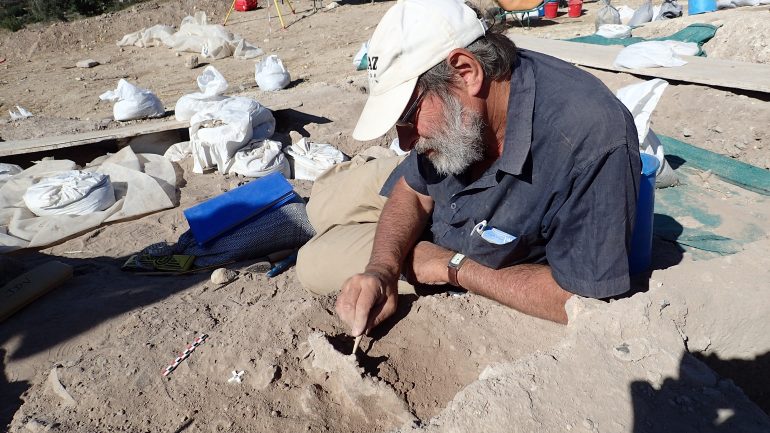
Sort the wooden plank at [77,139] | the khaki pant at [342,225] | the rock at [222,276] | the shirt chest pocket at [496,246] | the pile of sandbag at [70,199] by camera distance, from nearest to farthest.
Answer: the shirt chest pocket at [496,246], the khaki pant at [342,225], the rock at [222,276], the pile of sandbag at [70,199], the wooden plank at [77,139]

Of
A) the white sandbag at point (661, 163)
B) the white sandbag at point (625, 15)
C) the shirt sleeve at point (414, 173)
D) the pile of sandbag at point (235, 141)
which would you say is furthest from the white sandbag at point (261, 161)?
the white sandbag at point (625, 15)

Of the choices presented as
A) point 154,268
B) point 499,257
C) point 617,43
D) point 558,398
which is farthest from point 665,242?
point 617,43

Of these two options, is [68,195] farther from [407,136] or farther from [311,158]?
[407,136]

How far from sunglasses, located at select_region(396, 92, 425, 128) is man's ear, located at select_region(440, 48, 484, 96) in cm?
13

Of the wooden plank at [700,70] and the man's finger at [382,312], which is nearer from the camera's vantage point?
the man's finger at [382,312]

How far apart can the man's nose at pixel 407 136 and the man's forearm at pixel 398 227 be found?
44cm

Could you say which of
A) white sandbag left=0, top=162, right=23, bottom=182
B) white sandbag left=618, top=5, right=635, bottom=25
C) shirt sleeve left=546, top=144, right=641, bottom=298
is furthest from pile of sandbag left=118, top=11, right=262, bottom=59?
shirt sleeve left=546, top=144, right=641, bottom=298

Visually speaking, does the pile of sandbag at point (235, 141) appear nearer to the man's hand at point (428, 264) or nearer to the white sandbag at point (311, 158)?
the white sandbag at point (311, 158)

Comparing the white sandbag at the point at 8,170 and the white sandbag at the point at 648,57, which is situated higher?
the white sandbag at the point at 8,170

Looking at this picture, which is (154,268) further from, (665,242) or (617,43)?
(617,43)

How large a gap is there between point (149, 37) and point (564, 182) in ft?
35.4

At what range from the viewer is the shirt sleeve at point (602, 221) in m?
1.64

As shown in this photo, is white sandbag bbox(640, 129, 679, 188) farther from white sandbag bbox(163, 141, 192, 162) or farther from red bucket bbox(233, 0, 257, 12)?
red bucket bbox(233, 0, 257, 12)

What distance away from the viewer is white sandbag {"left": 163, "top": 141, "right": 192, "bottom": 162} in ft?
16.1
